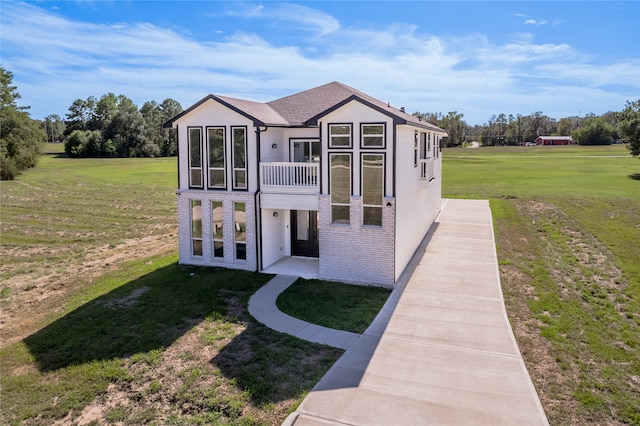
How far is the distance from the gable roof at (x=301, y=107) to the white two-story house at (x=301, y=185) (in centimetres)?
6

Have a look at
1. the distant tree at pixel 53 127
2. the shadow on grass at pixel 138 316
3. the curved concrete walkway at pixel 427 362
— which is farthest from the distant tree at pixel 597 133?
the distant tree at pixel 53 127

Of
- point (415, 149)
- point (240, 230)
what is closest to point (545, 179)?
point (415, 149)

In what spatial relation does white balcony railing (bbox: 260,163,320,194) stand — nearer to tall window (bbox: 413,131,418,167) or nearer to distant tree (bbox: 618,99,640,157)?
tall window (bbox: 413,131,418,167)

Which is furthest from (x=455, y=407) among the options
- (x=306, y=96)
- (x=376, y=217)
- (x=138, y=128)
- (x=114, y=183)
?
(x=138, y=128)

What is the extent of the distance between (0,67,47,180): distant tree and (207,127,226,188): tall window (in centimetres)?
4147

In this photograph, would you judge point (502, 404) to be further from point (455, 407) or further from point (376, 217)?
point (376, 217)

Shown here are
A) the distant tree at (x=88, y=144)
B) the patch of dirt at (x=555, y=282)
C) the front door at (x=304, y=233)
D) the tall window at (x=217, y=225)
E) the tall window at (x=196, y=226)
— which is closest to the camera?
the patch of dirt at (x=555, y=282)

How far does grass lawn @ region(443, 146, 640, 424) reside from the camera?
788cm

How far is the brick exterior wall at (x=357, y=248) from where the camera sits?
44.8 ft

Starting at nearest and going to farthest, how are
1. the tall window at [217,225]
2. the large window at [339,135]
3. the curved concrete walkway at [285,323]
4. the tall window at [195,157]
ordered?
the curved concrete walkway at [285,323], the large window at [339,135], the tall window at [195,157], the tall window at [217,225]

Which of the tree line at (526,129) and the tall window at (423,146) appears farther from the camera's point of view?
the tree line at (526,129)

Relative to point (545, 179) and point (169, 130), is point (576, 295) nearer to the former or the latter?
point (545, 179)

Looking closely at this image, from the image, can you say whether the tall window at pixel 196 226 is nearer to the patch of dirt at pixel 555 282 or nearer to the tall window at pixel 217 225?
the tall window at pixel 217 225

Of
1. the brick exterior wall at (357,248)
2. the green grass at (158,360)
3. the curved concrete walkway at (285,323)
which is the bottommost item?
the green grass at (158,360)
